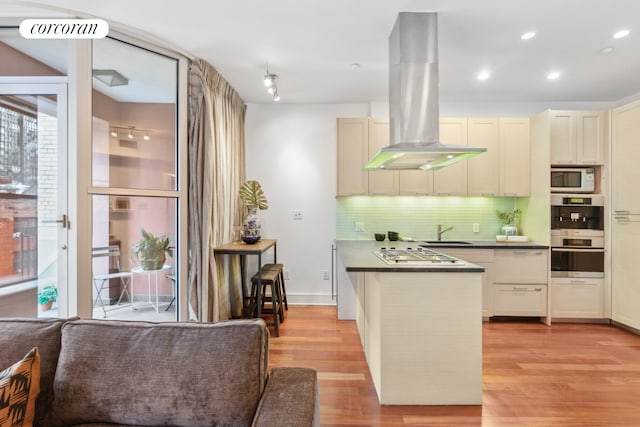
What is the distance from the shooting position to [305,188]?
4.53m

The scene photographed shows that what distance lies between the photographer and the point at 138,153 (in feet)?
9.70

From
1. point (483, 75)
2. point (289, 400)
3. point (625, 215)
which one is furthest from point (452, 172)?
point (289, 400)

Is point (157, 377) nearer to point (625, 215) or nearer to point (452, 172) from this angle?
point (452, 172)

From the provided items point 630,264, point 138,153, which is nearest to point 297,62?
point 138,153

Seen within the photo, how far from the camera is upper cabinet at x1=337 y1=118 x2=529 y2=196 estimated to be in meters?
4.11

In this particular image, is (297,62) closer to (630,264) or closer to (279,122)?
(279,122)

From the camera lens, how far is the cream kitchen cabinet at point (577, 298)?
3.80 meters

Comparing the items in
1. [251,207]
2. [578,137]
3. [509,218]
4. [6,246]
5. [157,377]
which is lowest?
[157,377]

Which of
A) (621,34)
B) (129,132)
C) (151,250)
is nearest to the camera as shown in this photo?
(621,34)

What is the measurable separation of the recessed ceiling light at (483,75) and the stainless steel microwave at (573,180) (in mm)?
1413

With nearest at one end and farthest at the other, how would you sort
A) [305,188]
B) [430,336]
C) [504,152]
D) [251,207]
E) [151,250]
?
[430,336]
[151,250]
[251,207]
[504,152]
[305,188]

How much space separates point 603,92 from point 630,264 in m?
2.13

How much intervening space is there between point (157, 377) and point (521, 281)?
4.03 m

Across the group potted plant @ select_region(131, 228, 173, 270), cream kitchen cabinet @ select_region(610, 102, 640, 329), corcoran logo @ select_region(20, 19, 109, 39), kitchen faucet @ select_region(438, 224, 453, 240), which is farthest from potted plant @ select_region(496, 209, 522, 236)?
corcoran logo @ select_region(20, 19, 109, 39)
